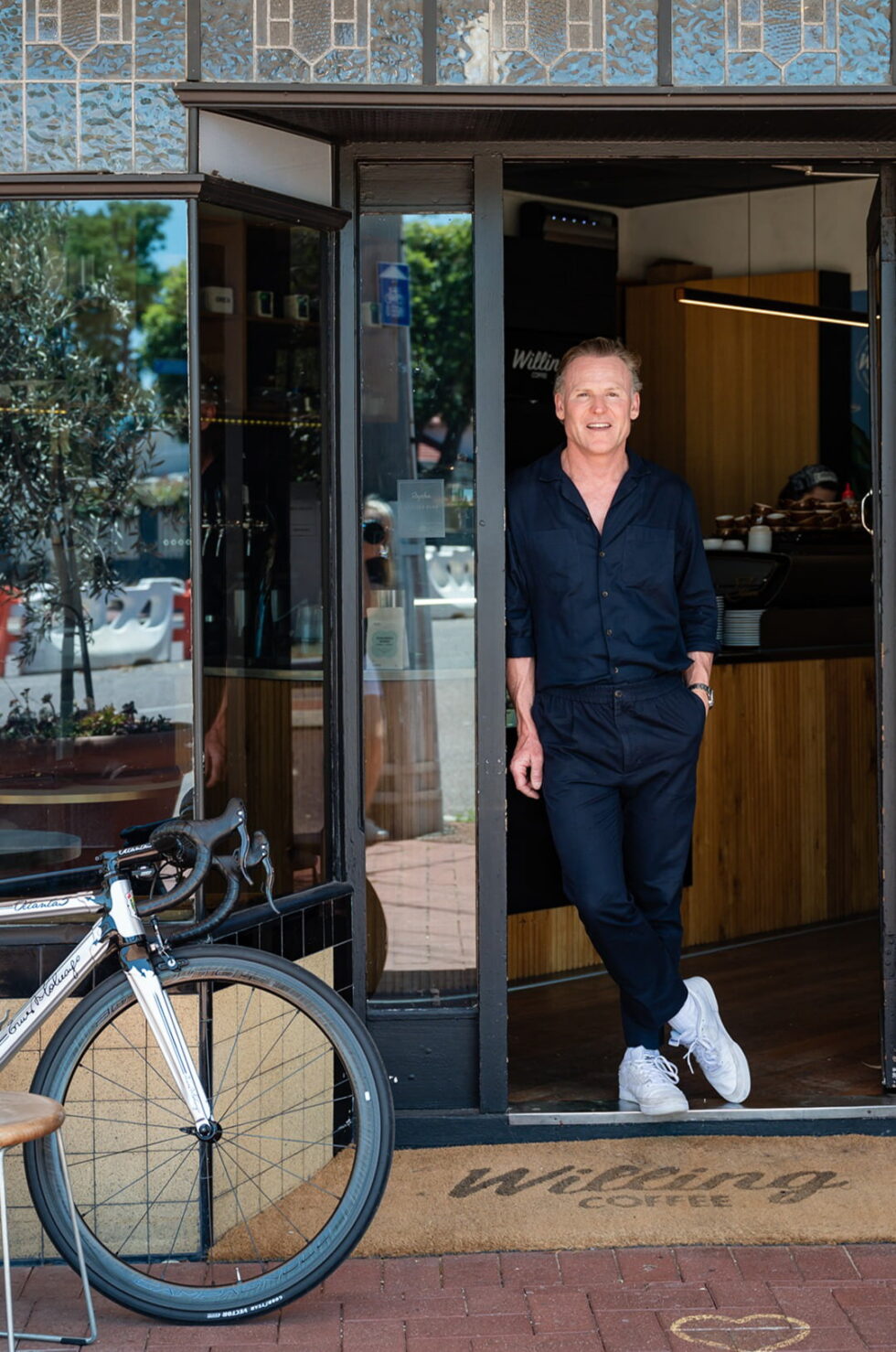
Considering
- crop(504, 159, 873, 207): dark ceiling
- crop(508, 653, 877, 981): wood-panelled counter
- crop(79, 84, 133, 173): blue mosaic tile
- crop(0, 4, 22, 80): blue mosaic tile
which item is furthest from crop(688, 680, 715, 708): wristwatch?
crop(504, 159, 873, 207): dark ceiling

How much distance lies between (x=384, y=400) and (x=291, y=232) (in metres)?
0.53

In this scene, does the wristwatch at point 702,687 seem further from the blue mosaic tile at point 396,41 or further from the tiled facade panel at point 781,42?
the blue mosaic tile at point 396,41

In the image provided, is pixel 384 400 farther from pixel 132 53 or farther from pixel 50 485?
pixel 50 485

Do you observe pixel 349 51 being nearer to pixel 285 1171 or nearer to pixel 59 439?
pixel 285 1171

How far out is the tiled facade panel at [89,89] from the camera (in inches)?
145

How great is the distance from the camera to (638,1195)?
386 cm

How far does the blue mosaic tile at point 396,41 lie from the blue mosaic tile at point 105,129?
22.2 inches

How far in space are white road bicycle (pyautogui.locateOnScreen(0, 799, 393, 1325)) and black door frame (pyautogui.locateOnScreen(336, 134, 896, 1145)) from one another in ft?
1.17

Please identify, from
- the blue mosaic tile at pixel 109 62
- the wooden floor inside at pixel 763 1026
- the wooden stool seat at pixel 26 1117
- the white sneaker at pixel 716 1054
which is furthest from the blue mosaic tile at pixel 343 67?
the wooden floor inside at pixel 763 1026

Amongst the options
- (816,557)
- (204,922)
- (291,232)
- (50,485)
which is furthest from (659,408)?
(204,922)

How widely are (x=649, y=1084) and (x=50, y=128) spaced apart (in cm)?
262

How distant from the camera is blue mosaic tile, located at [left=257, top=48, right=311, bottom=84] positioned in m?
3.75

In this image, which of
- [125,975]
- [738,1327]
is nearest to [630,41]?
[125,975]

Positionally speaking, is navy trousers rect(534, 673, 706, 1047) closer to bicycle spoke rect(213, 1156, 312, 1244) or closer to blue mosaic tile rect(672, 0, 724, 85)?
bicycle spoke rect(213, 1156, 312, 1244)
